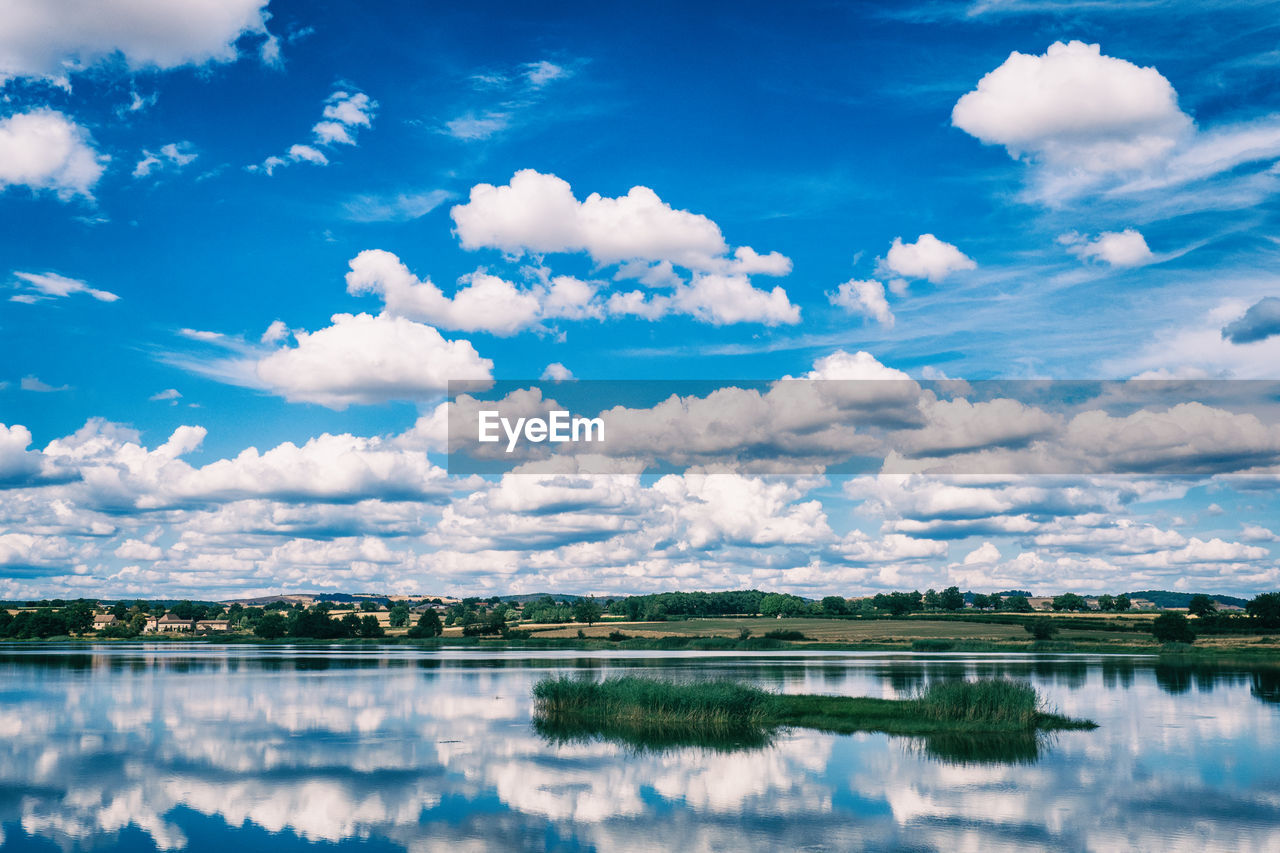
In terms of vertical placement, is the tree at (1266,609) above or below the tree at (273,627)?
above

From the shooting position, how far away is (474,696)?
54500mm

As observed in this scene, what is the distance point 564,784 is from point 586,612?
495 ft

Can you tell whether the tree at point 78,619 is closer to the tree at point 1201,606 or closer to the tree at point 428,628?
the tree at point 428,628

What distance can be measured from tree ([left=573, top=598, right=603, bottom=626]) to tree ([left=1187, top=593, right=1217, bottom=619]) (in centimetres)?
9340

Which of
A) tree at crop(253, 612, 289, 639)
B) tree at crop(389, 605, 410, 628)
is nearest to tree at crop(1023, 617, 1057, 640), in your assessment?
tree at crop(389, 605, 410, 628)

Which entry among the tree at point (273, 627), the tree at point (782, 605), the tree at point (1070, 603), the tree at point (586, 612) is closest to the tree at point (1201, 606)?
the tree at point (1070, 603)

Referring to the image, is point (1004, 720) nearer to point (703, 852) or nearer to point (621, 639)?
point (703, 852)

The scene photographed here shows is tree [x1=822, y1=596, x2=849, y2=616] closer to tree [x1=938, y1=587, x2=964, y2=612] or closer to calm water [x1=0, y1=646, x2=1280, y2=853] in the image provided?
tree [x1=938, y1=587, x2=964, y2=612]

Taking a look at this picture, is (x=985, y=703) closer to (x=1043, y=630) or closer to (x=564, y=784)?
(x=564, y=784)

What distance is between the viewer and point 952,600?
7288 inches

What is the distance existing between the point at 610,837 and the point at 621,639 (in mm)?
114824

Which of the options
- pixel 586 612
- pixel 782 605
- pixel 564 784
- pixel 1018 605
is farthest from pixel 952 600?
pixel 564 784

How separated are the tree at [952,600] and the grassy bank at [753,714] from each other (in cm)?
15019

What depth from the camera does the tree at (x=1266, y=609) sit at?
123 meters
